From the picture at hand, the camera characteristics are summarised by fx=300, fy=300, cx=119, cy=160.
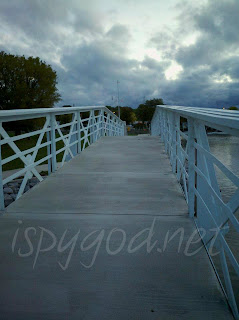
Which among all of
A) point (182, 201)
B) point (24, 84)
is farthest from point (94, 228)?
point (24, 84)

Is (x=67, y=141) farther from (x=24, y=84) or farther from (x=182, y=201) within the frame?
(x=24, y=84)

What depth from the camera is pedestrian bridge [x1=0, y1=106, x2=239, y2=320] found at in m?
1.89

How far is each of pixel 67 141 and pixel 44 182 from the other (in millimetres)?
1832

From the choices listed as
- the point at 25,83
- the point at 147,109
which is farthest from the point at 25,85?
the point at 147,109

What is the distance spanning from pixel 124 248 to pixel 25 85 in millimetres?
27227

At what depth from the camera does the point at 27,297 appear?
198cm

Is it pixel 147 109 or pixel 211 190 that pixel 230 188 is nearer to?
pixel 211 190

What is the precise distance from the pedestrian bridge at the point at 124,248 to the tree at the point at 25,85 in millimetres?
24582

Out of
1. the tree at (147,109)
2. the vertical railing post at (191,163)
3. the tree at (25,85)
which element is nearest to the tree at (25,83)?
the tree at (25,85)

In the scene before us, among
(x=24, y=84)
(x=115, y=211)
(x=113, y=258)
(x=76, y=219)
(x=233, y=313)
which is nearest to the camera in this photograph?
(x=233, y=313)

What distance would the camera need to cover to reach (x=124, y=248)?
2.58m

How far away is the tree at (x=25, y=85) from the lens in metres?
26.9

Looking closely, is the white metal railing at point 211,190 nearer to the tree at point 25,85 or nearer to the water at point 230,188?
the water at point 230,188

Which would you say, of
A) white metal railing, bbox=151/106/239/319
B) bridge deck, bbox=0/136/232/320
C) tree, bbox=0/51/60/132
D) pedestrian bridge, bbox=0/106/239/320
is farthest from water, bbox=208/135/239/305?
tree, bbox=0/51/60/132
